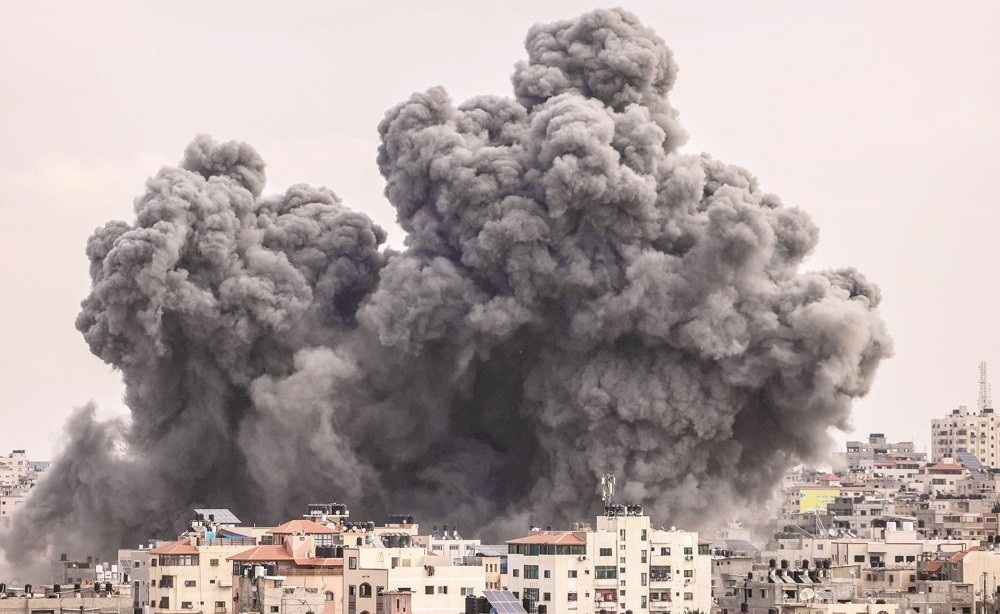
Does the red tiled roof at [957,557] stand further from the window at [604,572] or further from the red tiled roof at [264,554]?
the red tiled roof at [264,554]

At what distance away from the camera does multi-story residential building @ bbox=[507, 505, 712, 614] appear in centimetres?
6150

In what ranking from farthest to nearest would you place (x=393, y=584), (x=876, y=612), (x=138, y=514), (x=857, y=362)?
(x=138, y=514)
(x=857, y=362)
(x=876, y=612)
(x=393, y=584)

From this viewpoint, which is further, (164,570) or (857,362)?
(857,362)

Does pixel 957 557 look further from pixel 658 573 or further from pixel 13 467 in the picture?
pixel 13 467

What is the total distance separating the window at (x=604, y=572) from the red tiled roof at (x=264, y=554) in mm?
7040

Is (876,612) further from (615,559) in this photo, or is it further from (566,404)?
(566,404)

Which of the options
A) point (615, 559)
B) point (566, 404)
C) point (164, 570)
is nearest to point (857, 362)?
point (566, 404)

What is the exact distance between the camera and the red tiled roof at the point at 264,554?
58.6m

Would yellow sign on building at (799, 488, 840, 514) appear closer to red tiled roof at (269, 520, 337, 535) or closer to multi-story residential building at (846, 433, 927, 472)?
multi-story residential building at (846, 433, 927, 472)

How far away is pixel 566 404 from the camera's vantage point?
268ft

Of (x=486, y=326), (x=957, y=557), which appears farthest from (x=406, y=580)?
(x=486, y=326)


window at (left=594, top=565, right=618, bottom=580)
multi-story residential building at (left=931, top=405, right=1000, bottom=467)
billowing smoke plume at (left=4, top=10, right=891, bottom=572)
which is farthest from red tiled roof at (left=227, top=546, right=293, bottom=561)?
multi-story residential building at (left=931, top=405, right=1000, bottom=467)

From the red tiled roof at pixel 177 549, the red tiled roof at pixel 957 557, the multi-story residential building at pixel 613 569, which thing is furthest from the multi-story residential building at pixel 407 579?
the red tiled roof at pixel 957 557

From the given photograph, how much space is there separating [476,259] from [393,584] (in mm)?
26664
